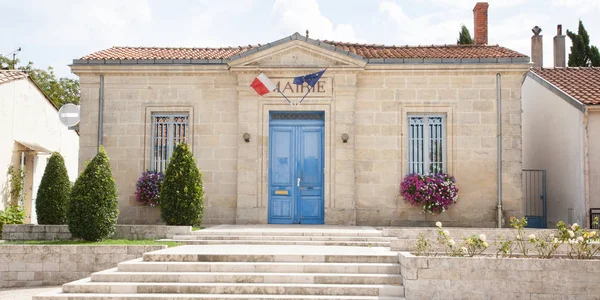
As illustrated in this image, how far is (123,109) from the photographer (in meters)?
15.3

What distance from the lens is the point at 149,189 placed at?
48.7 feet

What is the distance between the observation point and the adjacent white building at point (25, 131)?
1897cm

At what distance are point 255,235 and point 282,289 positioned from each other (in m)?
3.59

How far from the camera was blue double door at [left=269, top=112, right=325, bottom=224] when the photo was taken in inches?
588

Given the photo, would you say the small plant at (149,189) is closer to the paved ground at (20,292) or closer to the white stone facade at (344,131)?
the white stone facade at (344,131)

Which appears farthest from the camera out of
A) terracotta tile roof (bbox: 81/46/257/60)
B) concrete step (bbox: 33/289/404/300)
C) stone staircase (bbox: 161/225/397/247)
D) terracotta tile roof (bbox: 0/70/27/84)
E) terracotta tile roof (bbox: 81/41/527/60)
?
terracotta tile roof (bbox: 0/70/27/84)

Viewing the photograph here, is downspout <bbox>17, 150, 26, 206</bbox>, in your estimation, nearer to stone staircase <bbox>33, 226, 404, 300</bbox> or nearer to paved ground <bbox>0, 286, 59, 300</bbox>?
paved ground <bbox>0, 286, 59, 300</bbox>

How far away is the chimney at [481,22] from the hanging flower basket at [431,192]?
19.3 ft

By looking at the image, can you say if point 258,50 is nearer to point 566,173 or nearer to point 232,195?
point 232,195

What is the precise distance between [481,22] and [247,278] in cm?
1264

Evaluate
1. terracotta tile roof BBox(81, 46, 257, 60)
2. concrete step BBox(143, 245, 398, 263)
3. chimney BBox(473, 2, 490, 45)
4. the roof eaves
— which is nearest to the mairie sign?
terracotta tile roof BBox(81, 46, 257, 60)

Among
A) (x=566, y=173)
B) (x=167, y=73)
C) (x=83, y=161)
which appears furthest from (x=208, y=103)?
(x=566, y=173)

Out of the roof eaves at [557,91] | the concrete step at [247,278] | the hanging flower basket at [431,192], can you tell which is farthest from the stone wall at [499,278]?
the roof eaves at [557,91]

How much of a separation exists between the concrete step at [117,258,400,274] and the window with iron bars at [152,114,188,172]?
223 inches
